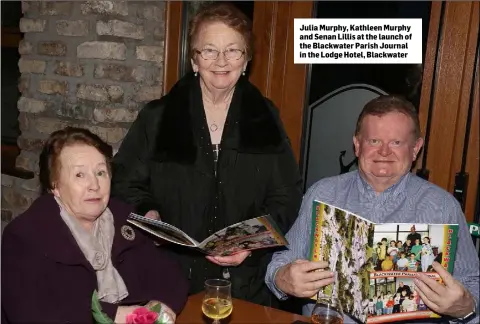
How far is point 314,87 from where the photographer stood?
2729 mm

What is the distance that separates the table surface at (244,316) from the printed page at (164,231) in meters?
0.25

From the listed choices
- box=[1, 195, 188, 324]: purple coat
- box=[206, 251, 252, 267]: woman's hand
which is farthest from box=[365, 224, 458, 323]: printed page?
box=[1, 195, 188, 324]: purple coat

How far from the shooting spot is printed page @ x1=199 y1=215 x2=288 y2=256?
5.38 feet

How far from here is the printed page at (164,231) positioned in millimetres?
1625

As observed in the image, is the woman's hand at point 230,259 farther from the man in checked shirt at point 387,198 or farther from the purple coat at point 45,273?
the purple coat at point 45,273

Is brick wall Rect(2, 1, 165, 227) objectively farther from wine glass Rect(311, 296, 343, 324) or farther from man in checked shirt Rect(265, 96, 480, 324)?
wine glass Rect(311, 296, 343, 324)

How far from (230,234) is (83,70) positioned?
1.67 m

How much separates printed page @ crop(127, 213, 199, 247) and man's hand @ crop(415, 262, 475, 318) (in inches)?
29.0

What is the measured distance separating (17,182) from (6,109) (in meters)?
0.51

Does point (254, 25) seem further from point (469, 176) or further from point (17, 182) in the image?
point (17, 182)

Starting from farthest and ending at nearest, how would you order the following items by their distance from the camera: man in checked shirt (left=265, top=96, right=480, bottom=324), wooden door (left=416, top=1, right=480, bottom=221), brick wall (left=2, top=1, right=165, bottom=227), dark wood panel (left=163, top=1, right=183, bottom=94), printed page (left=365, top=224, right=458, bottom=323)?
dark wood panel (left=163, top=1, right=183, bottom=94), brick wall (left=2, top=1, right=165, bottom=227), wooden door (left=416, top=1, right=480, bottom=221), man in checked shirt (left=265, top=96, right=480, bottom=324), printed page (left=365, top=224, right=458, bottom=323)

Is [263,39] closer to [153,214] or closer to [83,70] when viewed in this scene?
[83,70]

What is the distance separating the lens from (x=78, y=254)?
5.17ft

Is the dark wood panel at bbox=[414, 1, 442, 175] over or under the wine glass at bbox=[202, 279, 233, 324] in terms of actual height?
over
